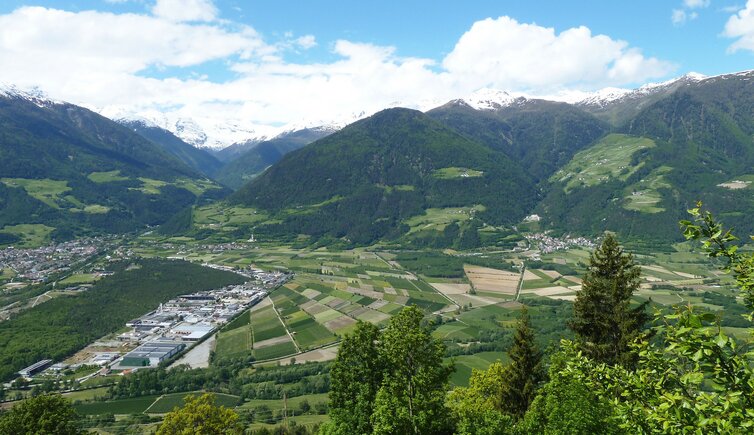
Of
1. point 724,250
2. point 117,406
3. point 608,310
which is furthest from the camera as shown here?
point 117,406

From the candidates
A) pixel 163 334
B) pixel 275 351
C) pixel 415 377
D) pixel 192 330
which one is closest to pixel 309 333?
pixel 275 351

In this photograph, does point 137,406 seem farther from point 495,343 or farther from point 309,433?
point 495,343

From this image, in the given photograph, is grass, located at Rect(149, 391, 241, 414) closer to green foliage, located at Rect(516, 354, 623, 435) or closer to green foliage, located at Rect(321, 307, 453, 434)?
green foliage, located at Rect(321, 307, 453, 434)

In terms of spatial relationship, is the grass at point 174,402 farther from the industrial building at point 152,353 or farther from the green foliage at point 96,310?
the green foliage at point 96,310

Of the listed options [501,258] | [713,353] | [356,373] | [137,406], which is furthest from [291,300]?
[713,353]

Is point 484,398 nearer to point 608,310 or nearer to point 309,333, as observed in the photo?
point 608,310
